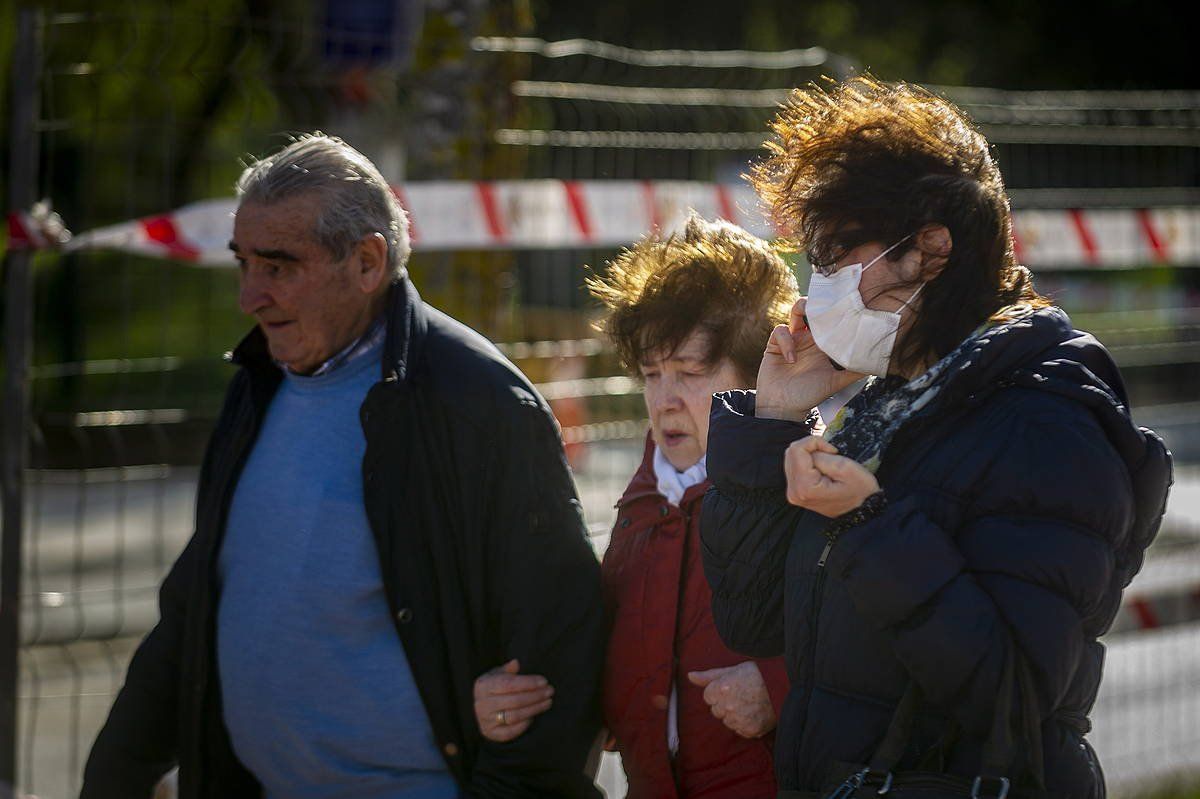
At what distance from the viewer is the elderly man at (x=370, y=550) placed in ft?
8.94

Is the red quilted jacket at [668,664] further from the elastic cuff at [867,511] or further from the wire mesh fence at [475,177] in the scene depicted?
the wire mesh fence at [475,177]

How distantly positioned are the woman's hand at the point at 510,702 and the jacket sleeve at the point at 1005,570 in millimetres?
854

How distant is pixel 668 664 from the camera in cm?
264

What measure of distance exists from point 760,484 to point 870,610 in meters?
0.30

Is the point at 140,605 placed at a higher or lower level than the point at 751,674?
lower

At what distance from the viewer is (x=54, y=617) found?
905 centimetres

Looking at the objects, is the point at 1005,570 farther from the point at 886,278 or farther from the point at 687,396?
the point at 687,396

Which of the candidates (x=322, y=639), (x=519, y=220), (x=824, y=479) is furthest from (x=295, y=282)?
(x=519, y=220)

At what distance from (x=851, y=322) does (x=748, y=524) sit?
1.08ft

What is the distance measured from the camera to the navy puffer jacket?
1954 millimetres

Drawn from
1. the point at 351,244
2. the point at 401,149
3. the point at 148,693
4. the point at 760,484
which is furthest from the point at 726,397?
the point at 401,149

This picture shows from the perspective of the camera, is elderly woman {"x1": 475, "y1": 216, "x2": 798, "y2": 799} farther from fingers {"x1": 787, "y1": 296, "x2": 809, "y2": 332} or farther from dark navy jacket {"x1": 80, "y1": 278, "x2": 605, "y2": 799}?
fingers {"x1": 787, "y1": 296, "x2": 809, "y2": 332}

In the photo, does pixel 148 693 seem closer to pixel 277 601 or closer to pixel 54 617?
pixel 277 601

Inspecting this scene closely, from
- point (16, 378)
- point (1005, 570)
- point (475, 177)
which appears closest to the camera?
point (1005, 570)
